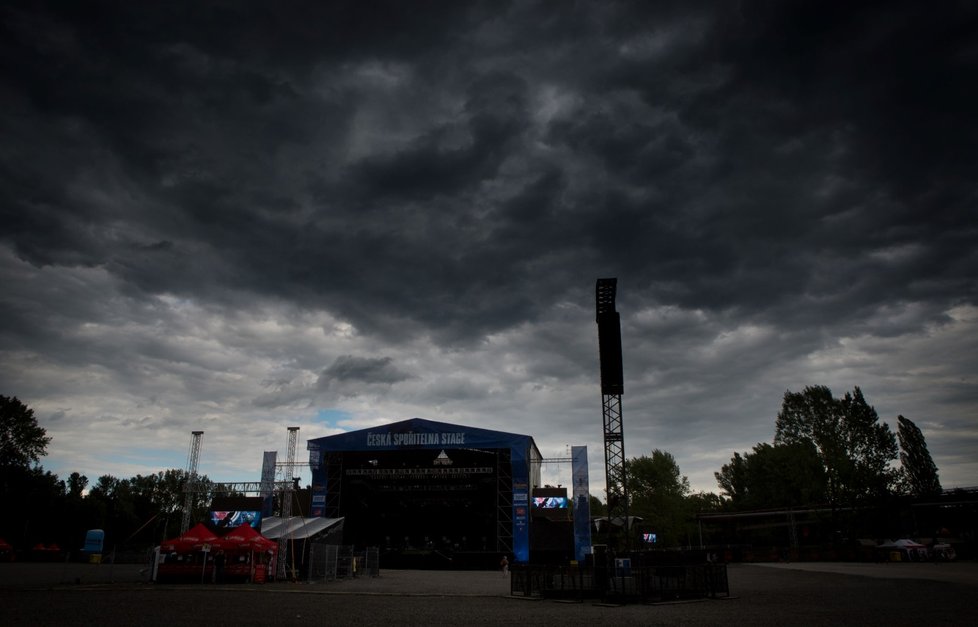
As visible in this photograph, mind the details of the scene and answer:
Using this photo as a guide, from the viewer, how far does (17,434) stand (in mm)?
60438

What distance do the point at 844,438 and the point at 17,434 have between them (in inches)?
3109

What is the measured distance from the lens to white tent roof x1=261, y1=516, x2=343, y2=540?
30.4 m

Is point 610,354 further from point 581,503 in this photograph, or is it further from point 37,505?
point 37,505

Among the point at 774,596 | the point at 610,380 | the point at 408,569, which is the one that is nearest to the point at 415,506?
the point at 408,569

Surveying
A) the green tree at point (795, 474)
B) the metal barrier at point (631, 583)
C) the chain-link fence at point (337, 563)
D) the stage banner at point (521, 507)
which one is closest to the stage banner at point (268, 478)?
the chain-link fence at point (337, 563)

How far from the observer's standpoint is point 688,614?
44.8 ft

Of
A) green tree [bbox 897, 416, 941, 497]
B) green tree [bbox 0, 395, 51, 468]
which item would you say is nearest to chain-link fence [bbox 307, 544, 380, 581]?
green tree [bbox 0, 395, 51, 468]

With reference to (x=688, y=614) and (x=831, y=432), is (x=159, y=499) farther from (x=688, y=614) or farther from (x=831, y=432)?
(x=688, y=614)

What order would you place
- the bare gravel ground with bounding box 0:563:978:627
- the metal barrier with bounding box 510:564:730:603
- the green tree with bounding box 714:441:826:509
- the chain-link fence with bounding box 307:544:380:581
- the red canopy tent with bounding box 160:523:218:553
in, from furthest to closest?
the green tree with bounding box 714:441:826:509
the chain-link fence with bounding box 307:544:380:581
the red canopy tent with bounding box 160:523:218:553
the metal barrier with bounding box 510:564:730:603
the bare gravel ground with bounding box 0:563:978:627

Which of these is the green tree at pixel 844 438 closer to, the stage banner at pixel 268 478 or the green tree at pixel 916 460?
the green tree at pixel 916 460

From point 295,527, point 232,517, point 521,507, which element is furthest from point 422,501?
point 295,527

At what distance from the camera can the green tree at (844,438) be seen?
160ft

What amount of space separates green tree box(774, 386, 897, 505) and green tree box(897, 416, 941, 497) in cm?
1807

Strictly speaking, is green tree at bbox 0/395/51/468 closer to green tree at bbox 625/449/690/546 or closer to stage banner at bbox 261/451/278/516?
stage banner at bbox 261/451/278/516
